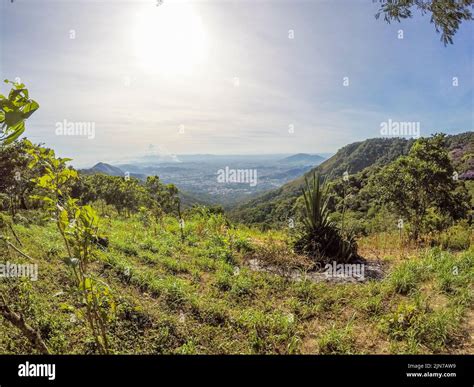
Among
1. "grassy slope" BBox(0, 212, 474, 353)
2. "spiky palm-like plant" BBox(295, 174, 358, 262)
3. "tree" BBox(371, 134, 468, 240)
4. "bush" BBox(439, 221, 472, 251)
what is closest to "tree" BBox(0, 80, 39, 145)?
"grassy slope" BBox(0, 212, 474, 353)

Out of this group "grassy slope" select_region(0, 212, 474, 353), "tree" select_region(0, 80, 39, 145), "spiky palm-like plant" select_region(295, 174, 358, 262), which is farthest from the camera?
"spiky palm-like plant" select_region(295, 174, 358, 262)

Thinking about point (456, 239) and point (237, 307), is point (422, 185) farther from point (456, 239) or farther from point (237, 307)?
point (237, 307)

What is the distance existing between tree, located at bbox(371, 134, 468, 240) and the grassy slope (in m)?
2.49

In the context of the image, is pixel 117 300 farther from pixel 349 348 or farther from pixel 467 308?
pixel 467 308

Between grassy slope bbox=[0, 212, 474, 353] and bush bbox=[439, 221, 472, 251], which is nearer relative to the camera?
grassy slope bbox=[0, 212, 474, 353]

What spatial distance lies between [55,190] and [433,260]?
4949 millimetres

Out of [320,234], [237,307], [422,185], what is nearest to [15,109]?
[237,307]

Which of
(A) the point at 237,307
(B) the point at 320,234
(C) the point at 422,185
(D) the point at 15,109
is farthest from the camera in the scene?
(C) the point at 422,185

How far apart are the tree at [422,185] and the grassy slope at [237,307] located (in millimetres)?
2488

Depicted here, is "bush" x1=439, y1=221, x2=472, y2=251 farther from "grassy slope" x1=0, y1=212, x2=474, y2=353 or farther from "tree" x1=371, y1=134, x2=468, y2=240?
"grassy slope" x1=0, y1=212, x2=474, y2=353

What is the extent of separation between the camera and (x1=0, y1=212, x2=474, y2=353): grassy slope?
2762mm

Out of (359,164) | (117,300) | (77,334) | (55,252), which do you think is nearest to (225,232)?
(55,252)

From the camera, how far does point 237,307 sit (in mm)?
3660

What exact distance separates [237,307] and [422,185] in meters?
5.77
